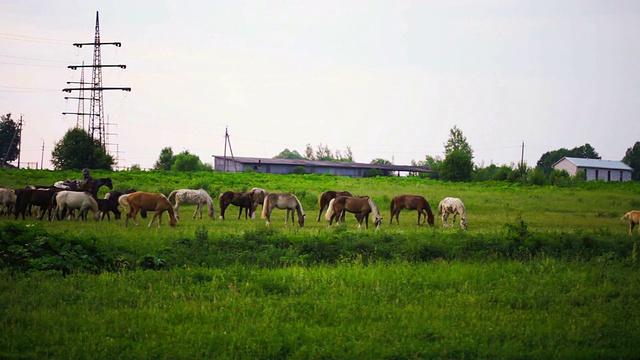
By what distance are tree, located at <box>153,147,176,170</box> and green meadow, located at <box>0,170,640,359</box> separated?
270 feet

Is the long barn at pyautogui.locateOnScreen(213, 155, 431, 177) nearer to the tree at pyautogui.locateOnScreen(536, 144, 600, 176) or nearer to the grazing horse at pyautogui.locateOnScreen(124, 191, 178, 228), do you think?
the tree at pyautogui.locateOnScreen(536, 144, 600, 176)

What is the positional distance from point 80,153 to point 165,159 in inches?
1479

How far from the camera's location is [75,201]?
23.9 metres

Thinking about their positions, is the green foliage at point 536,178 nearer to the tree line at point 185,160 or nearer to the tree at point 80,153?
the tree line at point 185,160

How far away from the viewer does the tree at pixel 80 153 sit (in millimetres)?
62281

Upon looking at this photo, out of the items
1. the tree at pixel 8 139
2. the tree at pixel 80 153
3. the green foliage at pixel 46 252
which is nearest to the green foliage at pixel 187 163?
the tree at pixel 80 153

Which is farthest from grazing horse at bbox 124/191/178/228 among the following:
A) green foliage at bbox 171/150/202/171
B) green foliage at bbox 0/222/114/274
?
green foliage at bbox 171/150/202/171

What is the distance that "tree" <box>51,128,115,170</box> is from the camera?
62.3m

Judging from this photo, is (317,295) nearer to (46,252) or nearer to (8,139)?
(46,252)

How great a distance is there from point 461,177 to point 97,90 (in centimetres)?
4203

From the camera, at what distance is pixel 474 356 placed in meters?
8.91

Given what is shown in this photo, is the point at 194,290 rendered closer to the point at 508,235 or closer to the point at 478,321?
the point at 478,321

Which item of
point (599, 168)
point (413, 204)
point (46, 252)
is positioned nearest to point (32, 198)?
point (46, 252)

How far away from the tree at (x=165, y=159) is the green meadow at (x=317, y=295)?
82420 mm
